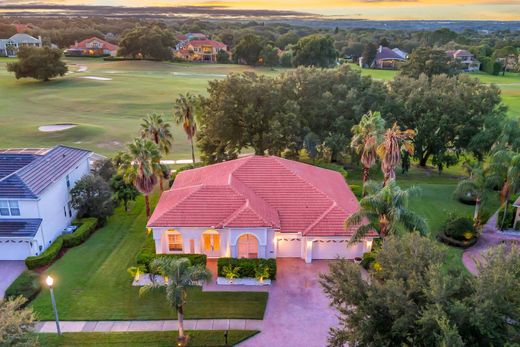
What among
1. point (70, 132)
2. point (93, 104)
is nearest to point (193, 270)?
point (70, 132)

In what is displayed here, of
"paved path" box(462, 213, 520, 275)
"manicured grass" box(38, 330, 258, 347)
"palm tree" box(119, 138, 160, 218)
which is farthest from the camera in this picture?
"palm tree" box(119, 138, 160, 218)

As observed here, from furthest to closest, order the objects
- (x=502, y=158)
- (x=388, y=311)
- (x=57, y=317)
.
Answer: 1. (x=502, y=158)
2. (x=57, y=317)
3. (x=388, y=311)

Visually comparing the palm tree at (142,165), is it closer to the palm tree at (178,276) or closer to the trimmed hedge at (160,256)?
the trimmed hedge at (160,256)

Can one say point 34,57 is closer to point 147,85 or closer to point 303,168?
point 147,85

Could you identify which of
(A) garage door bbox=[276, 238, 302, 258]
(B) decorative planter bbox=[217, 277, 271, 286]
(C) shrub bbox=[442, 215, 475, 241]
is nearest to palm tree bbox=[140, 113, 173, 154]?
(A) garage door bbox=[276, 238, 302, 258]

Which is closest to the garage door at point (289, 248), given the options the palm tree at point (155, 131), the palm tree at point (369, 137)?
the palm tree at point (369, 137)

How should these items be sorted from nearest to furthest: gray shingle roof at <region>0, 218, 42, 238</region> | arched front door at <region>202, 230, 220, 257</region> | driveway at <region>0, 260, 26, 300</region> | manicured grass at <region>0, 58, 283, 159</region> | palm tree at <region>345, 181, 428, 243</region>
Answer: palm tree at <region>345, 181, 428, 243</region>, driveway at <region>0, 260, 26, 300</region>, gray shingle roof at <region>0, 218, 42, 238</region>, arched front door at <region>202, 230, 220, 257</region>, manicured grass at <region>0, 58, 283, 159</region>

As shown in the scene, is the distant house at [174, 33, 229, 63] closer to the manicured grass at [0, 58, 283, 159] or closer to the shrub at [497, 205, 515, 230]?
the manicured grass at [0, 58, 283, 159]

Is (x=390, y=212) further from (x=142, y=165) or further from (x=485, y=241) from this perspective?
(x=142, y=165)
